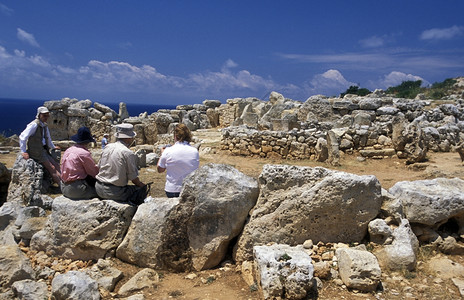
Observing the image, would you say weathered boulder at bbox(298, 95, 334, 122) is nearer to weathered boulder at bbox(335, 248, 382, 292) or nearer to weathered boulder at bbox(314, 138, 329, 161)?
weathered boulder at bbox(314, 138, 329, 161)

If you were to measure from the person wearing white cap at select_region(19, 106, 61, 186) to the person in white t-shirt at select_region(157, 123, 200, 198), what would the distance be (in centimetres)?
277

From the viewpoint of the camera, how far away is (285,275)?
372 centimetres

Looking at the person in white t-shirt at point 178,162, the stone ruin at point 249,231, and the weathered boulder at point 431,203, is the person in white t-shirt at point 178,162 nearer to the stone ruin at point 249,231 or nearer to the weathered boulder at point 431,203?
the stone ruin at point 249,231

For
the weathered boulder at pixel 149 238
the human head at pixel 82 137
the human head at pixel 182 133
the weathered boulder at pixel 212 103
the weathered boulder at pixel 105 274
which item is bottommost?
the weathered boulder at pixel 105 274

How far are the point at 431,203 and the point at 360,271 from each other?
1.53 metres

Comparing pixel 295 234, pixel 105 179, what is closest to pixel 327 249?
pixel 295 234

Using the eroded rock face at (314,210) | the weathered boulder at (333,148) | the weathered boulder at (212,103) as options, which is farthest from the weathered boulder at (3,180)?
the weathered boulder at (212,103)

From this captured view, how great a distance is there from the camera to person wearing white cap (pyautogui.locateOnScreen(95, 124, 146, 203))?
478 cm

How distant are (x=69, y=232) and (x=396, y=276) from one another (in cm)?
398

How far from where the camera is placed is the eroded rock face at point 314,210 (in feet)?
14.5

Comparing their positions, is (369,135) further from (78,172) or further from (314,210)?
(78,172)

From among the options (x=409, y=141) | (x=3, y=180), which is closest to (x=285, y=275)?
(x=3, y=180)

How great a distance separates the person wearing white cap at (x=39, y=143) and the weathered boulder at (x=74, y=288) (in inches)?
134

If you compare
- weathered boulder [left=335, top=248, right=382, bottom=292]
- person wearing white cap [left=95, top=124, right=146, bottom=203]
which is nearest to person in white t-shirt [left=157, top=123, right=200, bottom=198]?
person wearing white cap [left=95, top=124, right=146, bottom=203]
